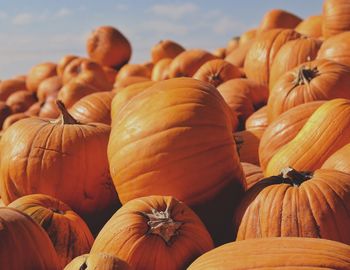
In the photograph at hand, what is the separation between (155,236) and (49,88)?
6.00 metres

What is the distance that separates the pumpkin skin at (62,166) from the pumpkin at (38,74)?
5.79 meters

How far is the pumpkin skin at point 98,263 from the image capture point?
158cm

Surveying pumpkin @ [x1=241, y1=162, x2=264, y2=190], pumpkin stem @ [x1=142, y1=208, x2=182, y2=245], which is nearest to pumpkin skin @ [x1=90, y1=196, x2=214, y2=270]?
pumpkin stem @ [x1=142, y1=208, x2=182, y2=245]

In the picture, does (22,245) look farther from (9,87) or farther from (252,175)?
(9,87)

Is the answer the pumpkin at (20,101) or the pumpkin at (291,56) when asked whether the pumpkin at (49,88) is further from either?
the pumpkin at (291,56)

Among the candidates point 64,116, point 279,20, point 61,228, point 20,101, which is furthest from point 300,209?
point 20,101

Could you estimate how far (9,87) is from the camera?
8.93 metres

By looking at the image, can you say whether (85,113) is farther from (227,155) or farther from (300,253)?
(300,253)

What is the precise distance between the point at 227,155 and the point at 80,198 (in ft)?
2.95

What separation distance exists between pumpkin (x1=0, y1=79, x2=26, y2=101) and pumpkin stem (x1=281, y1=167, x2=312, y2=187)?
23.7 ft

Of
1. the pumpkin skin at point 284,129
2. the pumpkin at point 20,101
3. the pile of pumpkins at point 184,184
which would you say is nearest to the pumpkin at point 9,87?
the pumpkin at point 20,101

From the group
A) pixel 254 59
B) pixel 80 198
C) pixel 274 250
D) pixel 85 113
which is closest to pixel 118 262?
pixel 274 250

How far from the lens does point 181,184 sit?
7.76 ft

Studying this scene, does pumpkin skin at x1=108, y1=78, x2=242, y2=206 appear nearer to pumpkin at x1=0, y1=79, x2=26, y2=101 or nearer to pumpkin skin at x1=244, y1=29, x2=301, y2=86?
pumpkin skin at x1=244, y1=29, x2=301, y2=86
